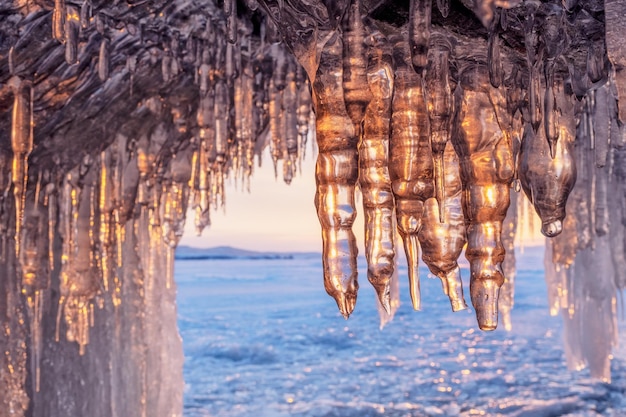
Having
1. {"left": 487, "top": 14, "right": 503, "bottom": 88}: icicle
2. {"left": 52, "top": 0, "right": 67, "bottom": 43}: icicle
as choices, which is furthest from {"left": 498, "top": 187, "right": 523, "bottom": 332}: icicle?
{"left": 52, "top": 0, "right": 67, "bottom": 43}: icicle

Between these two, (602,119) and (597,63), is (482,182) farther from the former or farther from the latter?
(602,119)

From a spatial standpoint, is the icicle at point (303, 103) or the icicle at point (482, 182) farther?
the icicle at point (303, 103)

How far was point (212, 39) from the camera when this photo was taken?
3756mm

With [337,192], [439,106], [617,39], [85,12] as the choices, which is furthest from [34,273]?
[617,39]

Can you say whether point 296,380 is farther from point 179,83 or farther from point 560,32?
point 560,32

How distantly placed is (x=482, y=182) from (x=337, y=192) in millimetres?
483

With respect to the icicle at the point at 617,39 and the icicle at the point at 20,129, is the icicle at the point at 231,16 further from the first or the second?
the icicle at the point at 20,129

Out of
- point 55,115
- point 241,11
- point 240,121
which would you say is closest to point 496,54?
point 241,11

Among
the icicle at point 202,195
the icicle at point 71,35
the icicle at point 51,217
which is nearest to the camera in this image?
the icicle at point 71,35

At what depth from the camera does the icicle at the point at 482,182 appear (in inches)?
77.4

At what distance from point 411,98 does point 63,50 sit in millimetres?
2021

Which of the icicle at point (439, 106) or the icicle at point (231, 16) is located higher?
the icicle at point (231, 16)

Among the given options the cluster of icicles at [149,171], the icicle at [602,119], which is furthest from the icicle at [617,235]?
the cluster of icicles at [149,171]

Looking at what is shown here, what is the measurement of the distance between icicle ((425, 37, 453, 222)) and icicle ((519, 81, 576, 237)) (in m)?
0.25
